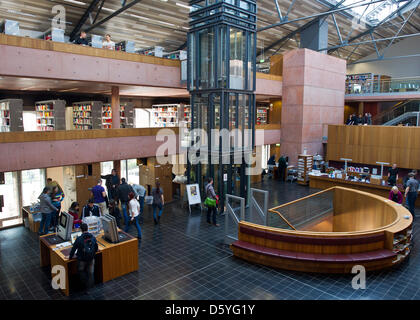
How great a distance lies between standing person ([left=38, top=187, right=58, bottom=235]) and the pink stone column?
41.3 ft

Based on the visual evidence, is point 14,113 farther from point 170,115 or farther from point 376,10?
point 376,10

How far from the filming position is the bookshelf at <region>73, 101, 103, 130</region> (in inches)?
546

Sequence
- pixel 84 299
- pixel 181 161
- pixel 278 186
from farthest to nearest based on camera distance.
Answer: pixel 278 186, pixel 181 161, pixel 84 299

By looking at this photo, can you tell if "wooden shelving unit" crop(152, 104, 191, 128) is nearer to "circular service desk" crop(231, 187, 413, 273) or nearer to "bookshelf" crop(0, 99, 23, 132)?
"bookshelf" crop(0, 99, 23, 132)

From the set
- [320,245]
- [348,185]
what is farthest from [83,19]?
[320,245]

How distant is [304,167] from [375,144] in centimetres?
347

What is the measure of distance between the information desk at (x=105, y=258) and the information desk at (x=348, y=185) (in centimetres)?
1010

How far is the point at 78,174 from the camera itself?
11195 millimetres

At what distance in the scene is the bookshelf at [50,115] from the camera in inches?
479

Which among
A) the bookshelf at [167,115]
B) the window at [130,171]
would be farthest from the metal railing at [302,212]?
the bookshelf at [167,115]

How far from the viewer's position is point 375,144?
15.8 meters
